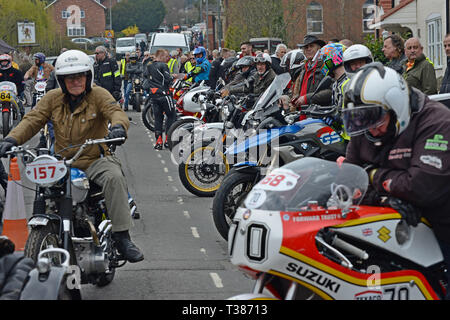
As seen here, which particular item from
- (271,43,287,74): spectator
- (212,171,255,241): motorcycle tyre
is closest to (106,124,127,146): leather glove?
(212,171,255,241): motorcycle tyre

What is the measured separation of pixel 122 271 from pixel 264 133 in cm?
200

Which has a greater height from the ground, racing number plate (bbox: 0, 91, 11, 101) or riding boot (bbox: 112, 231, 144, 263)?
racing number plate (bbox: 0, 91, 11, 101)

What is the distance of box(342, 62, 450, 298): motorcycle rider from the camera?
182 inches

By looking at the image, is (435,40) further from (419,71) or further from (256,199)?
(256,199)

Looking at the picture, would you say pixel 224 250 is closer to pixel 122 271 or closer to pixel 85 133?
pixel 122 271

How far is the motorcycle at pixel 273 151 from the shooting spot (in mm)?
7949

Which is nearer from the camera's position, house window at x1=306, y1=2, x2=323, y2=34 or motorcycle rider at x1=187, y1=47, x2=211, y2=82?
motorcycle rider at x1=187, y1=47, x2=211, y2=82

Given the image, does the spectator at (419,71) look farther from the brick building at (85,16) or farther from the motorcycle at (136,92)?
the brick building at (85,16)

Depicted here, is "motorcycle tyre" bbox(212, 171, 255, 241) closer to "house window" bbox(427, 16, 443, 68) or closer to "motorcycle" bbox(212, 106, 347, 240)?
"motorcycle" bbox(212, 106, 347, 240)

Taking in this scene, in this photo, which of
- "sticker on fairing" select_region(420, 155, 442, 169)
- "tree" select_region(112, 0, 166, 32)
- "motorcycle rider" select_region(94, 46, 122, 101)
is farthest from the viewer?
"tree" select_region(112, 0, 166, 32)

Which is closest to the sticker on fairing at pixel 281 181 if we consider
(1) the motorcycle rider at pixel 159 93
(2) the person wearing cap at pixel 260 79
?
(2) the person wearing cap at pixel 260 79

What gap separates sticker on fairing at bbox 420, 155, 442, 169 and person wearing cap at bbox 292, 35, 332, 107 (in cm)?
464

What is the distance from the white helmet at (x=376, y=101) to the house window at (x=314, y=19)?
5190 centimetres
